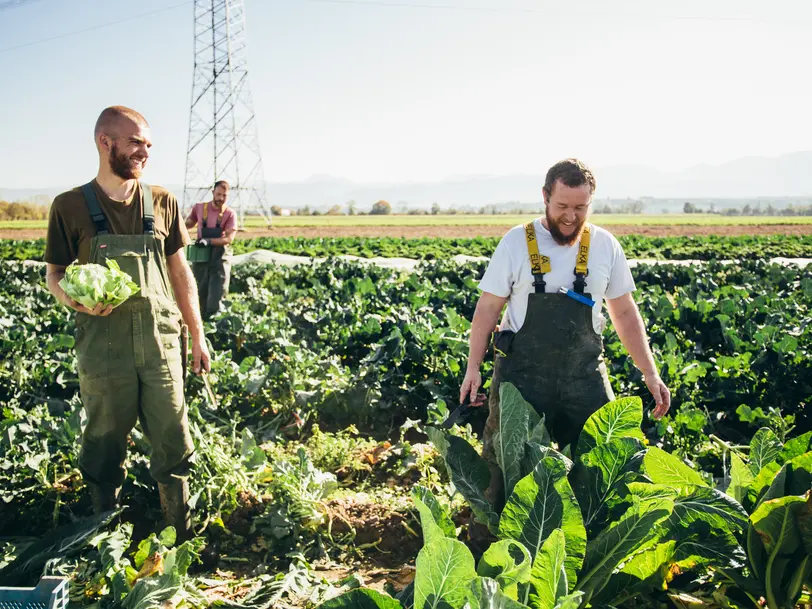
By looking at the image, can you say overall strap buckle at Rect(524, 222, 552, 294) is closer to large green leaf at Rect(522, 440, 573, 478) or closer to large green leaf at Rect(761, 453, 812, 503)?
large green leaf at Rect(522, 440, 573, 478)

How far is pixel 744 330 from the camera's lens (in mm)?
6047

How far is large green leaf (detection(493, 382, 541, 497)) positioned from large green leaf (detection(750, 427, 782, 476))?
2.73 ft

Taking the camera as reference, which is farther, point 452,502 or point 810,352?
point 810,352

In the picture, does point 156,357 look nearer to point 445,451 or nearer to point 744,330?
point 445,451

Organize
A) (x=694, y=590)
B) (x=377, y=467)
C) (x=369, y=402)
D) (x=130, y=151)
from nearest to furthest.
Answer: (x=694, y=590)
(x=130, y=151)
(x=377, y=467)
(x=369, y=402)

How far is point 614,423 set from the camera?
7.50 feet

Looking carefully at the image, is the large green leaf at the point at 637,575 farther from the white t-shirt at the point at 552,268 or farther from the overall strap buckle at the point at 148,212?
the overall strap buckle at the point at 148,212

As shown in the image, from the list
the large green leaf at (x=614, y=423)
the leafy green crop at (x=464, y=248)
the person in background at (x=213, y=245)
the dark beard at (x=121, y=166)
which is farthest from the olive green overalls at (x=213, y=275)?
the leafy green crop at (x=464, y=248)

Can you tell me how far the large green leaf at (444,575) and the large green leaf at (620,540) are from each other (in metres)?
0.57

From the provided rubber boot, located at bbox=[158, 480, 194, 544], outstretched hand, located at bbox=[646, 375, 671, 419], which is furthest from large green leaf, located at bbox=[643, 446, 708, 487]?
rubber boot, located at bbox=[158, 480, 194, 544]

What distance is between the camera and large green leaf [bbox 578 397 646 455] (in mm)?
2266

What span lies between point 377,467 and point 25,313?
5.38m

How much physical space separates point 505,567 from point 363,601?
385mm

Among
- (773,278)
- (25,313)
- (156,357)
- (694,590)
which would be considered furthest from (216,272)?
(773,278)
